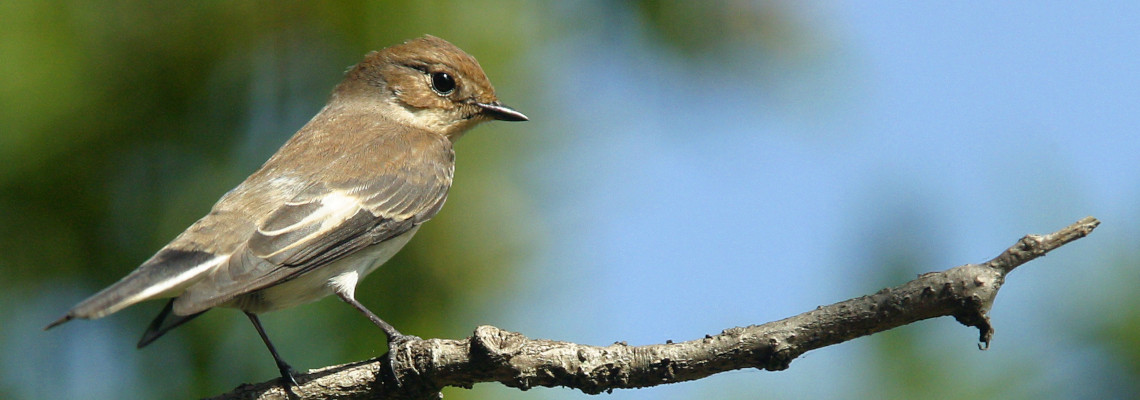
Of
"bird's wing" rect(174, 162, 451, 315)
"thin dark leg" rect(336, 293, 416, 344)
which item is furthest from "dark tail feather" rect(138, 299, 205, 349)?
"thin dark leg" rect(336, 293, 416, 344)

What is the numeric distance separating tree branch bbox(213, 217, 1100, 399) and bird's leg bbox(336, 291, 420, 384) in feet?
0.09

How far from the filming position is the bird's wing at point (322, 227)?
392 centimetres

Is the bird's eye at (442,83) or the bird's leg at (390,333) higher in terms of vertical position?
the bird's eye at (442,83)

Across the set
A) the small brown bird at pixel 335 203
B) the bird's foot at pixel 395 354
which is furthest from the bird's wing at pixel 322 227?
the bird's foot at pixel 395 354

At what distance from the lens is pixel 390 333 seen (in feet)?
13.2

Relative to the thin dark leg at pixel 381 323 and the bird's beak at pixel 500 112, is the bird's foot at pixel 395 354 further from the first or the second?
the bird's beak at pixel 500 112

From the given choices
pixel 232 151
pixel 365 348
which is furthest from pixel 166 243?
pixel 365 348

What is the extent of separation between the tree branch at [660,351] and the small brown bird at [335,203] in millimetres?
187

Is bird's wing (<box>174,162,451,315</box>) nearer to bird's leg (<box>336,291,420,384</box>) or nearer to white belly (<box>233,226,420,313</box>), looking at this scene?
white belly (<box>233,226,420,313</box>)

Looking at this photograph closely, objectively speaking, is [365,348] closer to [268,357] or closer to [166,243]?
[268,357]

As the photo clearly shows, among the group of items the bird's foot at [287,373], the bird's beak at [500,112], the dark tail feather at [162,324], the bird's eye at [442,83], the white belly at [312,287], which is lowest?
the bird's foot at [287,373]

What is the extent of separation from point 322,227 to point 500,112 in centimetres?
116

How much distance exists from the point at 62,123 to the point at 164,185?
477mm

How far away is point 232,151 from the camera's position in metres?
4.62
